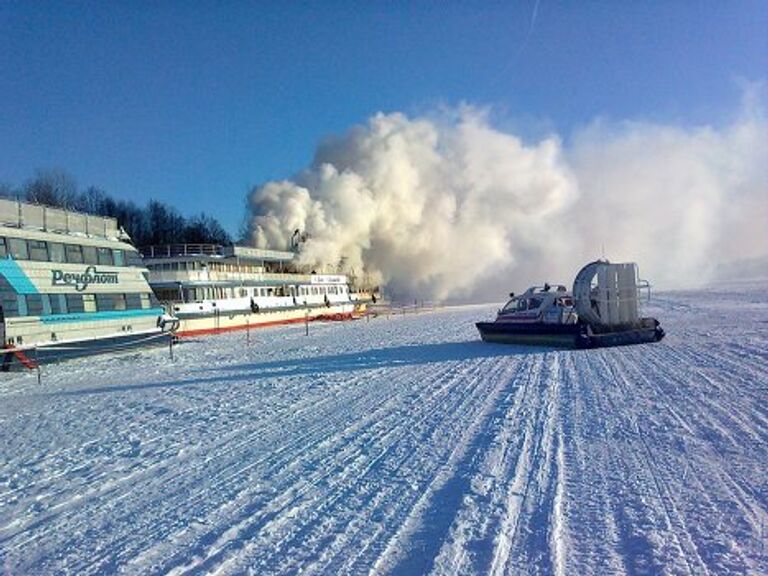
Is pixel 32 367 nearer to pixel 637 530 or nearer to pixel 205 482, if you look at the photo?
pixel 205 482

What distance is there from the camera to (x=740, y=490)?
5.34 meters

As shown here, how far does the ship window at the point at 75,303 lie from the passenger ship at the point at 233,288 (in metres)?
10.6

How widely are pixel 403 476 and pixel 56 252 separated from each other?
2338 cm

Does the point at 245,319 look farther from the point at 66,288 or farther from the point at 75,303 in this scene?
the point at 66,288

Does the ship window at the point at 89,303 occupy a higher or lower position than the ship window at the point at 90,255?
lower

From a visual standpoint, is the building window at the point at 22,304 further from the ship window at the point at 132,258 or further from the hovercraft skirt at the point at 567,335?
the hovercraft skirt at the point at 567,335

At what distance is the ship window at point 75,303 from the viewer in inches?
960

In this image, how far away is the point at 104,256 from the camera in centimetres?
2723

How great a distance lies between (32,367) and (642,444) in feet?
69.9

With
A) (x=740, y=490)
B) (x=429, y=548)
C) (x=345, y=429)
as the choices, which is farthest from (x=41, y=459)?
(x=740, y=490)

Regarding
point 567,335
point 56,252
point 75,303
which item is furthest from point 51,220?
point 567,335

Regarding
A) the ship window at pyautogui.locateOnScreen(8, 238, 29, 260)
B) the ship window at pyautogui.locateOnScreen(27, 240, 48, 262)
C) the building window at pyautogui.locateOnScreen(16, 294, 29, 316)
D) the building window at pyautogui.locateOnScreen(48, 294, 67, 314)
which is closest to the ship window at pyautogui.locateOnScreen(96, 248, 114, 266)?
the ship window at pyautogui.locateOnScreen(27, 240, 48, 262)

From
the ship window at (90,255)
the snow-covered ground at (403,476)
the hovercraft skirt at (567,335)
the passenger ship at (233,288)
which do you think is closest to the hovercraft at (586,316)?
the hovercraft skirt at (567,335)

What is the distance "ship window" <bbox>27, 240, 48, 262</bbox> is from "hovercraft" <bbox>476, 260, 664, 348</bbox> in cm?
1797
